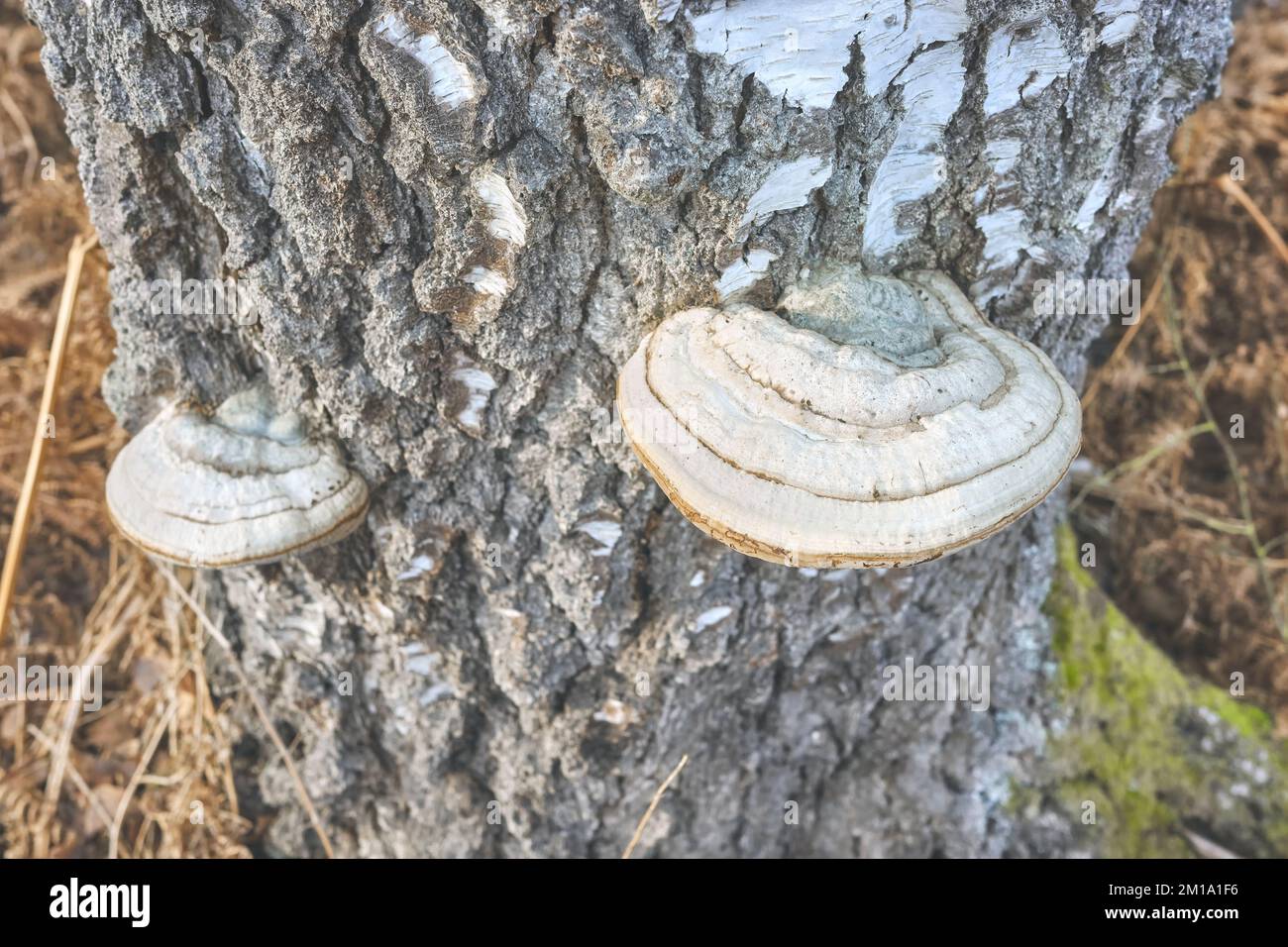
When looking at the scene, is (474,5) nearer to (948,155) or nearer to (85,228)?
(948,155)

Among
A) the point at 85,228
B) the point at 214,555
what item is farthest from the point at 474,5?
the point at 85,228

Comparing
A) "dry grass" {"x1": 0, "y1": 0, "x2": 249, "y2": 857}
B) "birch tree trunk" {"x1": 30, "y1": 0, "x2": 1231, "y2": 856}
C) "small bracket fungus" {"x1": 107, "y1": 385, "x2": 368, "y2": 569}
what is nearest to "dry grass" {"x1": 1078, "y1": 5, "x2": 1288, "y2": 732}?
"birch tree trunk" {"x1": 30, "y1": 0, "x2": 1231, "y2": 856}

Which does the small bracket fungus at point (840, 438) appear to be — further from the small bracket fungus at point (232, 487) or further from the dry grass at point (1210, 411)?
the dry grass at point (1210, 411)

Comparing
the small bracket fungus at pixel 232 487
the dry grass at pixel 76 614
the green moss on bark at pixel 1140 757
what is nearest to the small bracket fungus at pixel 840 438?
the small bracket fungus at pixel 232 487

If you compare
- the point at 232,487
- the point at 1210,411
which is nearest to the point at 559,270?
the point at 232,487

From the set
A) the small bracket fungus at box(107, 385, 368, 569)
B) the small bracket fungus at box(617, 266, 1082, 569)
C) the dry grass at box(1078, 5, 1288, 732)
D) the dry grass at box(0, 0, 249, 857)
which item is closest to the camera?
the small bracket fungus at box(617, 266, 1082, 569)

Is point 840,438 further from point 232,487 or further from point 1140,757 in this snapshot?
point 1140,757

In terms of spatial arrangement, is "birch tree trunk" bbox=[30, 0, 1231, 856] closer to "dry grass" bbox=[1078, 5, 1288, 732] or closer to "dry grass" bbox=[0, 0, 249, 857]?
"dry grass" bbox=[0, 0, 249, 857]
